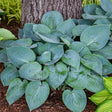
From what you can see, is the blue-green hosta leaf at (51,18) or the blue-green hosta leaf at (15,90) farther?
the blue-green hosta leaf at (51,18)

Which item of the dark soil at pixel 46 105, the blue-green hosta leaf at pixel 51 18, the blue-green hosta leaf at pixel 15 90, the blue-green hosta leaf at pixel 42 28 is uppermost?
the blue-green hosta leaf at pixel 51 18

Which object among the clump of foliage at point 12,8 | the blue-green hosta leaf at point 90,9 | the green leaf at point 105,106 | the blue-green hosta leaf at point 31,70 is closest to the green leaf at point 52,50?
the blue-green hosta leaf at point 31,70

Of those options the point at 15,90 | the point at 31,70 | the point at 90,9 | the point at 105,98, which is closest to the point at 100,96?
the point at 105,98

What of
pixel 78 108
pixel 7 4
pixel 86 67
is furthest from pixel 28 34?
pixel 7 4

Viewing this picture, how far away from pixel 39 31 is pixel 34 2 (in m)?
0.43

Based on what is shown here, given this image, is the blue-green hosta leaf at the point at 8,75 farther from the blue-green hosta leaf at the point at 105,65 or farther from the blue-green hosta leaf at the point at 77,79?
the blue-green hosta leaf at the point at 105,65

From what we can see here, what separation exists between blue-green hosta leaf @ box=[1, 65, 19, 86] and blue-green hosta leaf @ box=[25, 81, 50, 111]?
0.23 m

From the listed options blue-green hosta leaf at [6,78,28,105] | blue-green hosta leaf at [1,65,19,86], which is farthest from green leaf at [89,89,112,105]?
blue-green hosta leaf at [1,65,19,86]

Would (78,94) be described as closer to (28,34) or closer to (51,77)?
(51,77)

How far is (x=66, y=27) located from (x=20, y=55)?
0.63m

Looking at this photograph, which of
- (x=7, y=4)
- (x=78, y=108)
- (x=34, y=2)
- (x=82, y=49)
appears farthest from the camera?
(x=7, y=4)

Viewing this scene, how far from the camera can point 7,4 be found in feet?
12.2

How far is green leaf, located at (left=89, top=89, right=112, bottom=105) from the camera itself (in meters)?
2.00

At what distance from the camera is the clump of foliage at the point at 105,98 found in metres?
1.88
